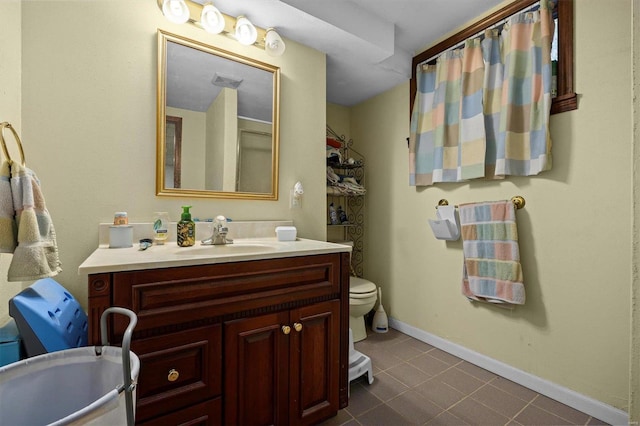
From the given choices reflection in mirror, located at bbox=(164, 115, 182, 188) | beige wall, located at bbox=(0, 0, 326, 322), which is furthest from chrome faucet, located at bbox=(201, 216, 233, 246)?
reflection in mirror, located at bbox=(164, 115, 182, 188)

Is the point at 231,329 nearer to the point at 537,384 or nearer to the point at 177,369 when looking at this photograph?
the point at 177,369

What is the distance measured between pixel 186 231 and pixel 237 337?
620 millimetres

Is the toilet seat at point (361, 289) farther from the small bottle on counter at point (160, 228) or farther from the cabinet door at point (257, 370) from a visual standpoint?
the small bottle on counter at point (160, 228)

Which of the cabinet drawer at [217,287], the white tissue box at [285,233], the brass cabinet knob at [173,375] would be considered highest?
the white tissue box at [285,233]

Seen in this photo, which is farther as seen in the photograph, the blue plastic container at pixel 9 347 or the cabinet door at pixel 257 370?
the cabinet door at pixel 257 370

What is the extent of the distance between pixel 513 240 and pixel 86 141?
93.7 inches

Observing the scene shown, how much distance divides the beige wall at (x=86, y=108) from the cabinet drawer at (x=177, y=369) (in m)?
0.69

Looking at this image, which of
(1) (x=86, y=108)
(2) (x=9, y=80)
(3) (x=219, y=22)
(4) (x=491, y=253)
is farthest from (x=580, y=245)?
(2) (x=9, y=80)

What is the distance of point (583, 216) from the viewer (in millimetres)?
1433

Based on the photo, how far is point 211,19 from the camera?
1519 mm

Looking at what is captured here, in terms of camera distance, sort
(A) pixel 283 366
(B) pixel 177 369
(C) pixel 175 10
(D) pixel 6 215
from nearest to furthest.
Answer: (D) pixel 6 215
(B) pixel 177 369
(A) pixel 283 366
(C) pixel 175 10

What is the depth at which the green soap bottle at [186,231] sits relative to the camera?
4.50 ft

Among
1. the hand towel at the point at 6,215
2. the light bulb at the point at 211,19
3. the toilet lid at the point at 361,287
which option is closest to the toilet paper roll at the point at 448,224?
the toilet lid at the point at 361,287

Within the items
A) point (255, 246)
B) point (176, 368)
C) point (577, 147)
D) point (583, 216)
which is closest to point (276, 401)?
point (176, 368)
